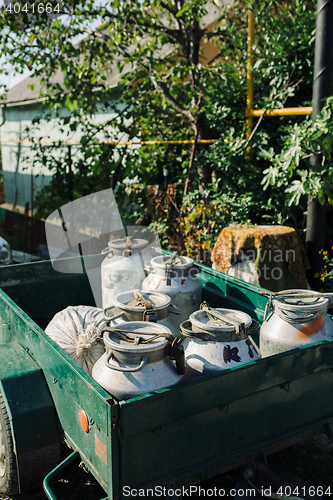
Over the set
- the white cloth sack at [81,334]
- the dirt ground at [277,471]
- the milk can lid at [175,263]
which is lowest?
the dirt ground at [277,471]

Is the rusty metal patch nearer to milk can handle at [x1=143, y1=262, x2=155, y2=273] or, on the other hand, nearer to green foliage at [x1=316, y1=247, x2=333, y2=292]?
milk can handle at [x1=143, y1=262, x2=155, y2=273]

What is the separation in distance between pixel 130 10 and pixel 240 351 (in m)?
5.86

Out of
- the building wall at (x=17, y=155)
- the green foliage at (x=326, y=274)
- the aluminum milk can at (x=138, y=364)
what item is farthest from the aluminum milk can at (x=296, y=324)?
the building wall at (x=17, y=155)

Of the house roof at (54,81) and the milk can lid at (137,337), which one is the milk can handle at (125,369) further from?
the house roof at (54,81)

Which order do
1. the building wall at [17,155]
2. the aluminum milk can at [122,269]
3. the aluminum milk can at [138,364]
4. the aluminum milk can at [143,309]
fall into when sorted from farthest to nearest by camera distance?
the building wall at [17,155] → the aluminum milk can at [122,269] → the aluminum milk can at [143,309] → the aluminum milk can at [138,364]

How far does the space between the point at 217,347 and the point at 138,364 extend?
42 cm

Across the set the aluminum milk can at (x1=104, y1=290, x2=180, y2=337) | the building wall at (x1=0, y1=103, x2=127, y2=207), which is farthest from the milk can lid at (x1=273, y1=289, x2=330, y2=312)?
the building wall at (x1=0, y1=103, x2=127, y2=207)

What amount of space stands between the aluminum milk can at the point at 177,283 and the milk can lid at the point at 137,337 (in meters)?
0.73

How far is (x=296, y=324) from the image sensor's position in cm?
235

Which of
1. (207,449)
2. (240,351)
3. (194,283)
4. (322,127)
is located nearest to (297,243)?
(322,127)

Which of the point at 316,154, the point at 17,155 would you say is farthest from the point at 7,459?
the point at 17,155

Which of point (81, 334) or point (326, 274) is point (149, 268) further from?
point (326, 274)

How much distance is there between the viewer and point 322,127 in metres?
4.21

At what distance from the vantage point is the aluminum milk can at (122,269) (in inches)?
129
